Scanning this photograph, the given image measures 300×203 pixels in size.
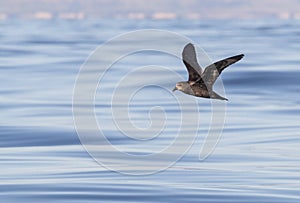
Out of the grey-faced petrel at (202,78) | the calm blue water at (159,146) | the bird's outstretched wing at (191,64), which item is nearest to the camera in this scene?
the grey-faced petrel at (202,78)

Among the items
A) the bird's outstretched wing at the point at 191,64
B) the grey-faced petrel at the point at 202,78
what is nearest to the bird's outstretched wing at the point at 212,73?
the grey-faced petrel at the point at 202,78

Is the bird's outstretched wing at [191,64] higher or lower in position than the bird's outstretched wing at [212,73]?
higher

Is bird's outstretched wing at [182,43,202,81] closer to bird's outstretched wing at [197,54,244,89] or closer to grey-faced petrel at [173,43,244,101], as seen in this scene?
grey-faced petrel at [173,43,244,101]

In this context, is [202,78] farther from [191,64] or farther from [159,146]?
[159,146]

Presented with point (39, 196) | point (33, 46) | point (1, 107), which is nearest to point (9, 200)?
point (39, 196)

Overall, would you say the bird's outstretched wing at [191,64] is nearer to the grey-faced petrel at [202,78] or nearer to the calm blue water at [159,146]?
the grey-faced petrel at [202,78]

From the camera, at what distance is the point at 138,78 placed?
37.4 m

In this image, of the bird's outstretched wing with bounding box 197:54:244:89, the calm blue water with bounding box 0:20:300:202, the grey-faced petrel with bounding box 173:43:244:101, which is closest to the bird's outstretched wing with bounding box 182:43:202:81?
the grey-faced petrel with bounding box 173:43:244:101

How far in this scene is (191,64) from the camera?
1157 cm

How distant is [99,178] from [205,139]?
608 centimetres

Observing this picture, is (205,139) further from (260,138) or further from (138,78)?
(138,78)

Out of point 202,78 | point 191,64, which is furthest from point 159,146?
point 202,78

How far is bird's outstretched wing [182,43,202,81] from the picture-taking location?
37.4 feet

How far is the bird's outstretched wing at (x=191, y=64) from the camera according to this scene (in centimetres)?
1141
